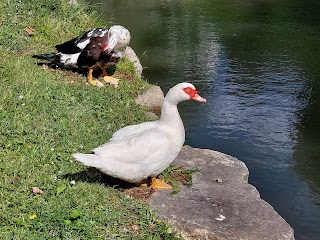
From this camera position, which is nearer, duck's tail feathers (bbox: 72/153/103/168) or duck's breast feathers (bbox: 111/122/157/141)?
duck's tail feathers (bbox: 72/153/103/168)

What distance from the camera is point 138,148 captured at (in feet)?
15.8

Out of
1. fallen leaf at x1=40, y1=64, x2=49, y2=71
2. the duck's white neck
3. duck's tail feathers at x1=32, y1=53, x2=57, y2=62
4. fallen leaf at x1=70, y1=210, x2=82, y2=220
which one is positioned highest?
the duck's white neck

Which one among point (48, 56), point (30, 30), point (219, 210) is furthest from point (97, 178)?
point (30, 30)

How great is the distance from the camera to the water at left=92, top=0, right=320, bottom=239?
7371 mm

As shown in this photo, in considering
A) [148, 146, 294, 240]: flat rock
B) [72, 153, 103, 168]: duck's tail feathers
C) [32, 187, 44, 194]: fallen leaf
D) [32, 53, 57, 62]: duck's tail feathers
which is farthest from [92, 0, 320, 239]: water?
[32, 187, 44, 194]: fallen leaf

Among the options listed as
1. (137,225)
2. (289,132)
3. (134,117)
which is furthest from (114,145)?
(289,132)

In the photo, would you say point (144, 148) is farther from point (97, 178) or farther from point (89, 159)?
point (97, 178)

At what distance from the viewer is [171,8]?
1922cm

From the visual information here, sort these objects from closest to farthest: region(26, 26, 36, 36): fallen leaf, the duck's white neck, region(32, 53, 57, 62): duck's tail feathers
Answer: the duck's white neck
region(32, 53, 57, 62): duck's tail feathers
region(26, 26, 36, 36): fallen leaf

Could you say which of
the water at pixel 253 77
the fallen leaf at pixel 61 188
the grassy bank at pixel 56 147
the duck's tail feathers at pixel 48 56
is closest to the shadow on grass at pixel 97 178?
the grassy bank at pixel 56 147

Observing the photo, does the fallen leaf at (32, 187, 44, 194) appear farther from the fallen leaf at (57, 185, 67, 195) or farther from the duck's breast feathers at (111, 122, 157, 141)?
the duck's breast feathers at (111, 122, 157, 141)

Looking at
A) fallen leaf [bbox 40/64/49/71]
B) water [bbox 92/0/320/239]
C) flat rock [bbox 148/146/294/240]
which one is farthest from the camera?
fallen leaf [bbox 40/64/49/71]

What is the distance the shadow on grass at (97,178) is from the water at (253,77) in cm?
212

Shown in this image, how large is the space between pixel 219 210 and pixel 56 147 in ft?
6.09
